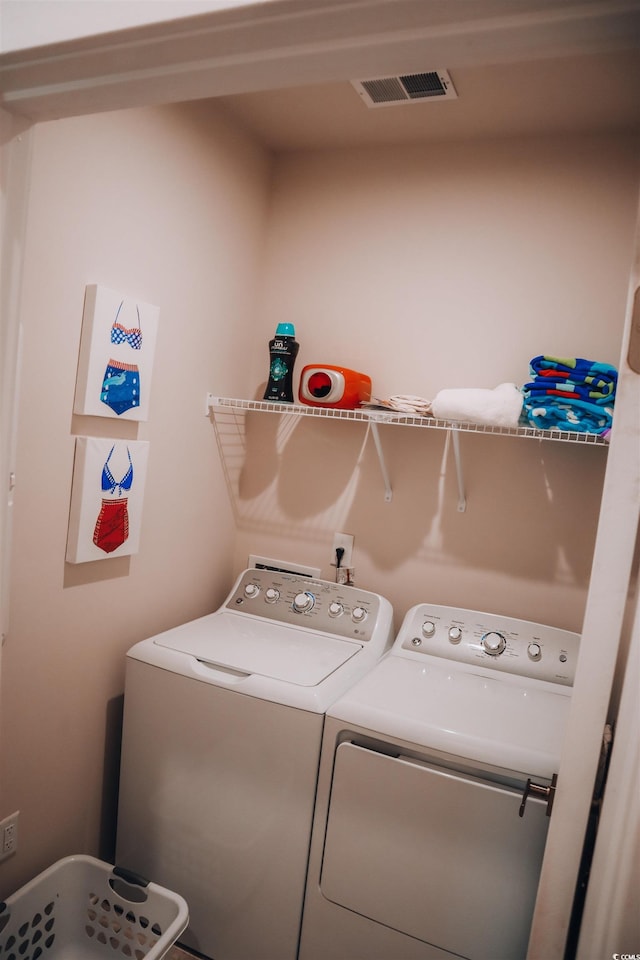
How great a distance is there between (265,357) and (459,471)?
37.9 inches

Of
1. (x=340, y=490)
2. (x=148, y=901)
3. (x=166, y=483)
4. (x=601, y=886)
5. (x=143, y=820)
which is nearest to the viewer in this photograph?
(x=601, y=886)

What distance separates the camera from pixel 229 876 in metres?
1.74

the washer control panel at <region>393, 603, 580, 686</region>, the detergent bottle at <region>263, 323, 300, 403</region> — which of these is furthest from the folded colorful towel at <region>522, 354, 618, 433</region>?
the detergent bottle at <region>263, 323, 300, 403</region>

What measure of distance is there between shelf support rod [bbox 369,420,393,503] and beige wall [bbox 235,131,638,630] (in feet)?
0.09

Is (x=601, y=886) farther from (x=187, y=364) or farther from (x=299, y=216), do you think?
(x=299, y=216)

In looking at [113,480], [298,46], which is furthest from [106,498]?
[298,46]

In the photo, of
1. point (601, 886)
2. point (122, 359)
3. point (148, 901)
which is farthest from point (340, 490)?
point (601, 886)

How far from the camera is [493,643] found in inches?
77.8

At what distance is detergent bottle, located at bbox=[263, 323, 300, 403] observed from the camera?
232cm

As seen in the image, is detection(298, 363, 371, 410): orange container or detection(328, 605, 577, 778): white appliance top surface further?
detection(298, 363, 371, 410): orange container

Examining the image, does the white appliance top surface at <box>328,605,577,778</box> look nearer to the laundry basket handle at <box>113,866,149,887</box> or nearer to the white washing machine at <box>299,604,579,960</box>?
the white washing machine at <box>299,604,579,960</box>

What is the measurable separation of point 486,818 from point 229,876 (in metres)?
0.79

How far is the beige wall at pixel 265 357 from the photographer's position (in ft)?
5.49

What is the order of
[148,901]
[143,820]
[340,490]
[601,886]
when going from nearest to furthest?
[601,886]
[148,901]
[143,820]
[340,490]
